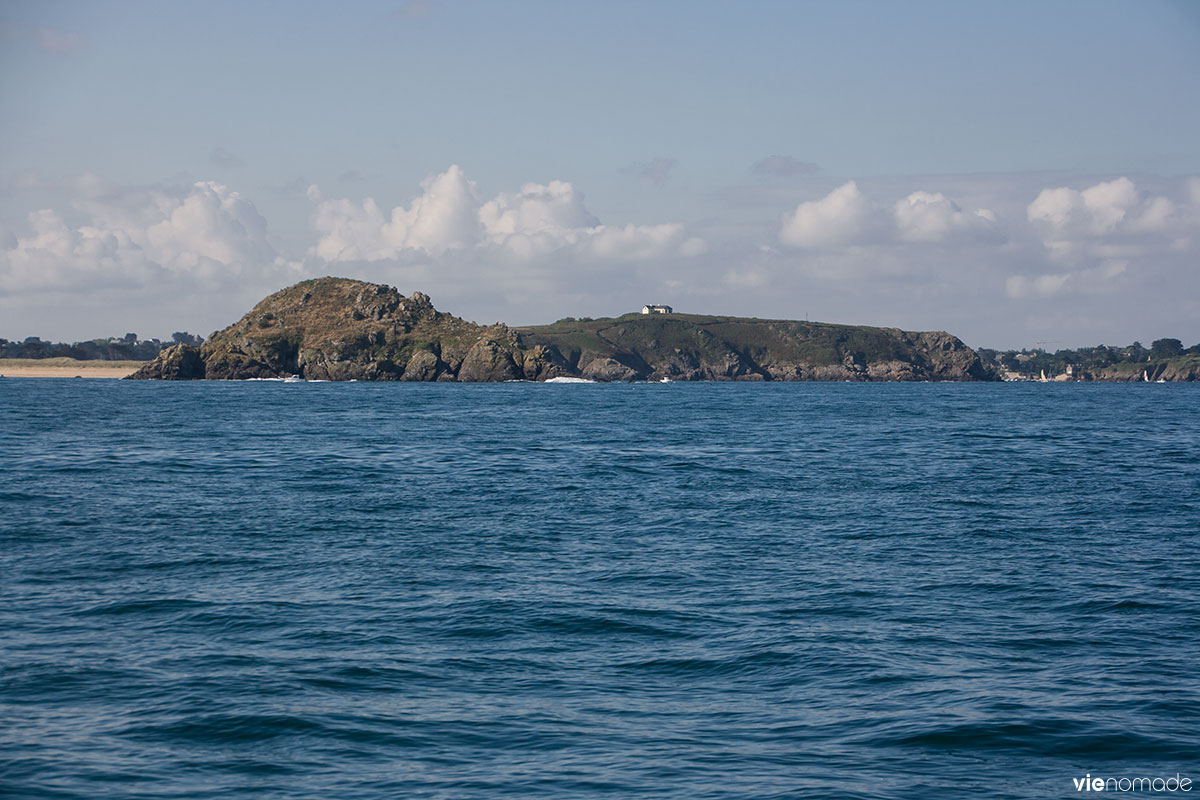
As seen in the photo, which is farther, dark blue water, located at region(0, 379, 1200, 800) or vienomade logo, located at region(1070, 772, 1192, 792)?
dark blue water, located at region(0, 379, 1200, 800)

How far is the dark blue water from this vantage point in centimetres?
1433

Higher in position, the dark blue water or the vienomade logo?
the dark blue water

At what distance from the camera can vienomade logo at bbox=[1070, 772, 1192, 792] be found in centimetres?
1380

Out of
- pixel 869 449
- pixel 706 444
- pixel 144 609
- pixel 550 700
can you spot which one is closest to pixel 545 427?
pixel 706 444

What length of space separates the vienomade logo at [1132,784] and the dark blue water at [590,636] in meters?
0.25

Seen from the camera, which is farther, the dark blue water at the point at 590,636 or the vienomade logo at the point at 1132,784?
the dark blue water at the point at 590,636

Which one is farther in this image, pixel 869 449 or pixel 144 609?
pixel 869 449

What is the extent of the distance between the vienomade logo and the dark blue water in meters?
0.25

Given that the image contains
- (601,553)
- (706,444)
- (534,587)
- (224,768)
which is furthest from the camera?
(706,444)

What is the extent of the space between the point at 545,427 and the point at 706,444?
70.9 feet

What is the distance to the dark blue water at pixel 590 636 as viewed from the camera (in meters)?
14.3

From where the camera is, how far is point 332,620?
70.5 feet

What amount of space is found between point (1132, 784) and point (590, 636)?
10238 millimetres

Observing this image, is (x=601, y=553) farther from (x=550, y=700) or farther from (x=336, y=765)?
(x=336, y=765)
